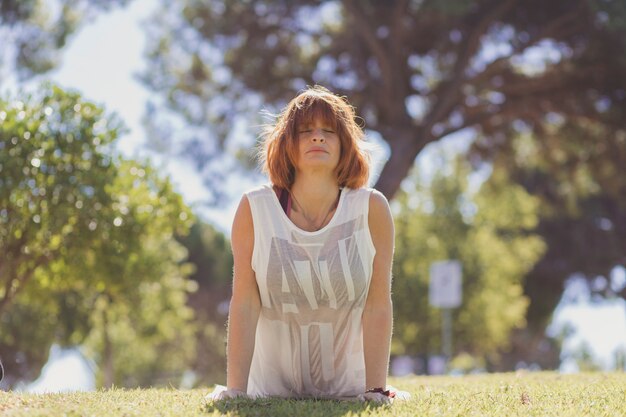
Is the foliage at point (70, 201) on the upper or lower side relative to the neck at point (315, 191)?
upper

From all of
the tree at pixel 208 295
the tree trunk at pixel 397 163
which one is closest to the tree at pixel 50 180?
the tree trunk at pixel 397 163

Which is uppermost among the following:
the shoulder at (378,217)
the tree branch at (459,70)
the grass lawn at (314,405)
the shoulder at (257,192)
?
the tree branch at (459,70)

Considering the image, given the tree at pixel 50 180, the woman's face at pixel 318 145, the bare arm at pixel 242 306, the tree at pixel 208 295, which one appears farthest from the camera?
the tree at pixel 208 295

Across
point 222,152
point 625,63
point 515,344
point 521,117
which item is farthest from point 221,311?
point 625,63

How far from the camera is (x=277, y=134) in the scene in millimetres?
4020

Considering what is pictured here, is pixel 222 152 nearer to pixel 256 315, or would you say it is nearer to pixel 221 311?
pixel 256 315

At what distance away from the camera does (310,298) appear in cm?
383

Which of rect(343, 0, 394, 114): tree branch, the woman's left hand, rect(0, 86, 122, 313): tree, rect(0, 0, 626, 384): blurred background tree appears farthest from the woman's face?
rect(343, 0, 394, 114): tree branch

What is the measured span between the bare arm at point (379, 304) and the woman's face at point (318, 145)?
0.27m

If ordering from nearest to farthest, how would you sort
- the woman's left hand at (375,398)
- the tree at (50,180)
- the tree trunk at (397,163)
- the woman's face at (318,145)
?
the woman's left hand at (375,398), the woman's face at (318,145), the tree at (50,180), the tree trunk at (397,163)

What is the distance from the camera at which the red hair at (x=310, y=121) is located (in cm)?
391

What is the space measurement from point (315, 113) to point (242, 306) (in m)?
0.95

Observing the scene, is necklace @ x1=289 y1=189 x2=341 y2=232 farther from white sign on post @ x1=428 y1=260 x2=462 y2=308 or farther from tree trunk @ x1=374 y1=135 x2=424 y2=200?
white sign on post @ x1=428 y1=260 x2=462 y2=308

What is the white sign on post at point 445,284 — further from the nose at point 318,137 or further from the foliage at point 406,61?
the nose at point 318,137
